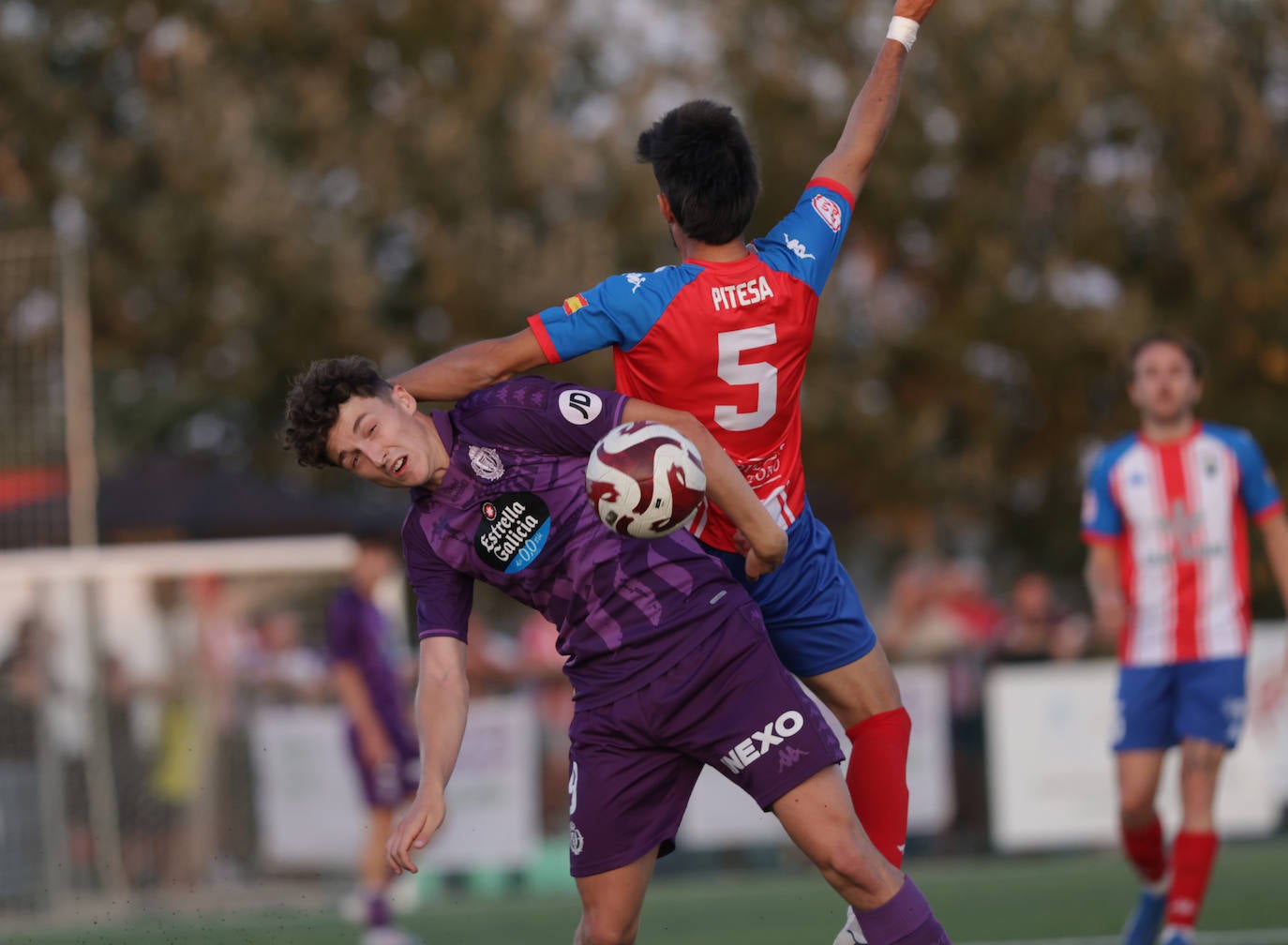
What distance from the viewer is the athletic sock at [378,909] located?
10.2m

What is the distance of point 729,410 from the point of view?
5266mm

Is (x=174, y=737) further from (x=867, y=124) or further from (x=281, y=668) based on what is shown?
(x=867, y=124)

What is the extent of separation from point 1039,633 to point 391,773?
18.4 feet

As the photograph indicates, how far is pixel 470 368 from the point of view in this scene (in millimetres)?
5062

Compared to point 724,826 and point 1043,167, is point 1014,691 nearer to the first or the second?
point 724,826

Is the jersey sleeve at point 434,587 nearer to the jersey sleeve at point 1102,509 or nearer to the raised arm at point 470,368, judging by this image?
the raised arm at point 470,368

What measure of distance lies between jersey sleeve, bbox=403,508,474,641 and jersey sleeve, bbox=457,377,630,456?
34cm

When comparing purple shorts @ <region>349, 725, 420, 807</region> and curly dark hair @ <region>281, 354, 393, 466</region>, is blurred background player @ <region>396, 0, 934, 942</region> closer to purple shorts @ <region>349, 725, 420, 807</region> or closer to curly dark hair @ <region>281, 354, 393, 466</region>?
curly dark hair @ <region>281, 354, 393, 466</region>

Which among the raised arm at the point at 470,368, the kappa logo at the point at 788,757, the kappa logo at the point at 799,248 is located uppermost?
the kappa logo at the point at 799,248

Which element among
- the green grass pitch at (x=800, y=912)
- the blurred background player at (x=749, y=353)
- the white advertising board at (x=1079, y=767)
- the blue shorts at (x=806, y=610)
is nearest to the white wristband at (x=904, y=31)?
the blurred background player at (x=749, y=353)

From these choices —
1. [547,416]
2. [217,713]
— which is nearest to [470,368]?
[547,416]

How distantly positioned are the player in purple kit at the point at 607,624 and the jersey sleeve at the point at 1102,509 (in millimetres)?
3277

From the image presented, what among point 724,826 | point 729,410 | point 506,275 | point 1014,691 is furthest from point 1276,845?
point 506,275

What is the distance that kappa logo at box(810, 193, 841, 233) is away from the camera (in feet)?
17.9
